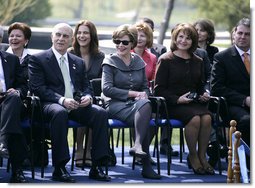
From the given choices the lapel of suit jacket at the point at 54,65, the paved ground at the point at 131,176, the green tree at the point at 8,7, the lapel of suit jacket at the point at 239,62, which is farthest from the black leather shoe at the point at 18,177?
the green tree at the point at 8,7

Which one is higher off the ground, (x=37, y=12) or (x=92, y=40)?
(x=37, y=12)

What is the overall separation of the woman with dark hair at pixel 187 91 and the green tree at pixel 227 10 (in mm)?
15865

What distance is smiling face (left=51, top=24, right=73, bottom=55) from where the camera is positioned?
31.9ft

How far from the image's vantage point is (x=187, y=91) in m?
10.1

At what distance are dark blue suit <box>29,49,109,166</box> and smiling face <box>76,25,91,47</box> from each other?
47 centimetres

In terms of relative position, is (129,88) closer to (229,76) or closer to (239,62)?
(229,76)

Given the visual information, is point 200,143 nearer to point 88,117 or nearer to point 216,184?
point 216,184

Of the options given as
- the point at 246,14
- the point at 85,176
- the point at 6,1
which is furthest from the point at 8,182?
the point at 246,14

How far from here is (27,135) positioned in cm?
979

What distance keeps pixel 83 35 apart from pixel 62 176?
184 centimetres

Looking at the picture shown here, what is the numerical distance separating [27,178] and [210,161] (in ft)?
7.22

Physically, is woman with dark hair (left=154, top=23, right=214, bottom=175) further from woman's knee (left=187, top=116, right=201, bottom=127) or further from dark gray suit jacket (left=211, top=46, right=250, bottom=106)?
dark gray suit jacket (left=211, top=46, right=250, bottom=106)

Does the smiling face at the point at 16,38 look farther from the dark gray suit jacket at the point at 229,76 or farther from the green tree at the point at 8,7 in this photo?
the green tree at the point at 8,7

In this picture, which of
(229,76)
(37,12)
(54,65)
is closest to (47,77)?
(54,65)
